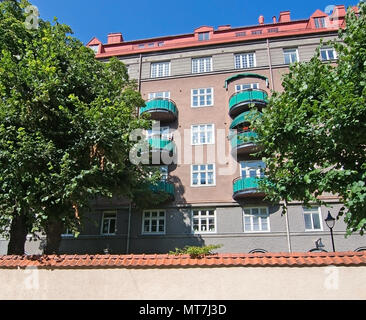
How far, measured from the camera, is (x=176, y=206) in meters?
18.6

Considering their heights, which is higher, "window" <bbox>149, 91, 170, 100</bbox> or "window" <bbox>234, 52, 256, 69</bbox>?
"window" <bbox>234, 52, 256, 69</bbox>

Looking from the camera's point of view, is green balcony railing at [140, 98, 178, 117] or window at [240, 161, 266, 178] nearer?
window at [240, 161, 266, 178]

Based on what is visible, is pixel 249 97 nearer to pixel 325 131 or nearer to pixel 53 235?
pixel 325 131

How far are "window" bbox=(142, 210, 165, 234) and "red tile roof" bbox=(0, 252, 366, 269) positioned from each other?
11.4 m

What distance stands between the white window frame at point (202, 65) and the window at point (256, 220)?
1182cm

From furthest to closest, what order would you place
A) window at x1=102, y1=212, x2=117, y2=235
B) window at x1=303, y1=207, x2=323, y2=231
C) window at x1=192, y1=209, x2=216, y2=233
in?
window at x1=102, y1=212, x2=117, y2=235, window at x1=192, y1=209, x2=216, y2=233, window at x1=303, y1=207, x2=323, y2=231

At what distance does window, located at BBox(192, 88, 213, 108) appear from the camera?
2130 cm

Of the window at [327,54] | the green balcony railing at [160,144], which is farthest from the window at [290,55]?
the green balcony railing at [160,144]

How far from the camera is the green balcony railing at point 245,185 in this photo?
1695 cm

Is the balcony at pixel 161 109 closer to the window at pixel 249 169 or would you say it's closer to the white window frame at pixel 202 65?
the white window frame at pixel 202 65

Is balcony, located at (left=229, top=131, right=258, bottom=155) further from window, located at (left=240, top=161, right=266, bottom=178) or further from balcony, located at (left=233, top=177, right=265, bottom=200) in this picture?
balcony, located at (left=233, top=177, right=265, bottom=200)

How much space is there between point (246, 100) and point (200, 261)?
1462cm

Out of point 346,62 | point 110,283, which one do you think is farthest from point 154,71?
point 110,283

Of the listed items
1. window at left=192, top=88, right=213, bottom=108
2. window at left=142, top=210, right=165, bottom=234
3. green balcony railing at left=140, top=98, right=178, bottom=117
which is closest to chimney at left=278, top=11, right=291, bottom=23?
window at left=192, top=88, right=213, bottom=108
